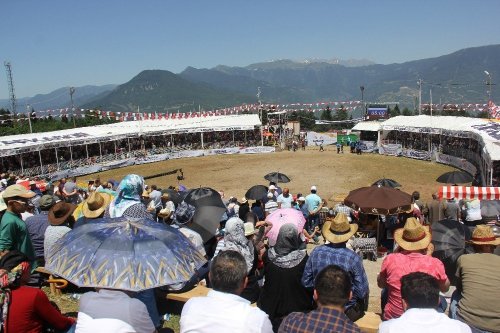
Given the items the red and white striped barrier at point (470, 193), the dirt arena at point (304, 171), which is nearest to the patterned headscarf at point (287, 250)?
the red and white striped barrier at point (470, 193)

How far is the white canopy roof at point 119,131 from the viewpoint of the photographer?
100ft

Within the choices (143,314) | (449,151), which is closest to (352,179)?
(449,151)

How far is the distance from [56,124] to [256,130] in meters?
27.6

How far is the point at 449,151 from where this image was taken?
32.7m

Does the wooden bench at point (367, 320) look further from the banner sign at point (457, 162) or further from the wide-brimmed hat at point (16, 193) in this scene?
the banner sign at point (457, 162)

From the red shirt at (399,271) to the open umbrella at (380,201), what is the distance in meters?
5.32

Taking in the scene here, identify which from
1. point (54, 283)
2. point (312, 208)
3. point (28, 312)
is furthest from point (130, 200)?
point (312, 208)

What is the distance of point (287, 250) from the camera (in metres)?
4.68

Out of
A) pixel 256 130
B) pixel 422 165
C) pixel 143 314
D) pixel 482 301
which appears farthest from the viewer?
pixel 256 130

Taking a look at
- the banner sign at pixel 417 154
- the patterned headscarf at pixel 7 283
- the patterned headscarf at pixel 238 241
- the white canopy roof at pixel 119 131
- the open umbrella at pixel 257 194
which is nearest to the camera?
the patterned headscarf at pixel 7 283

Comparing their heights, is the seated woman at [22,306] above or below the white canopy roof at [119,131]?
above

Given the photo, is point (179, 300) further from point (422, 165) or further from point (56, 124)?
point (56, 124)

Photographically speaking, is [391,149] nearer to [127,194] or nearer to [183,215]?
[183,215]

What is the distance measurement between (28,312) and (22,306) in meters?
0.08
